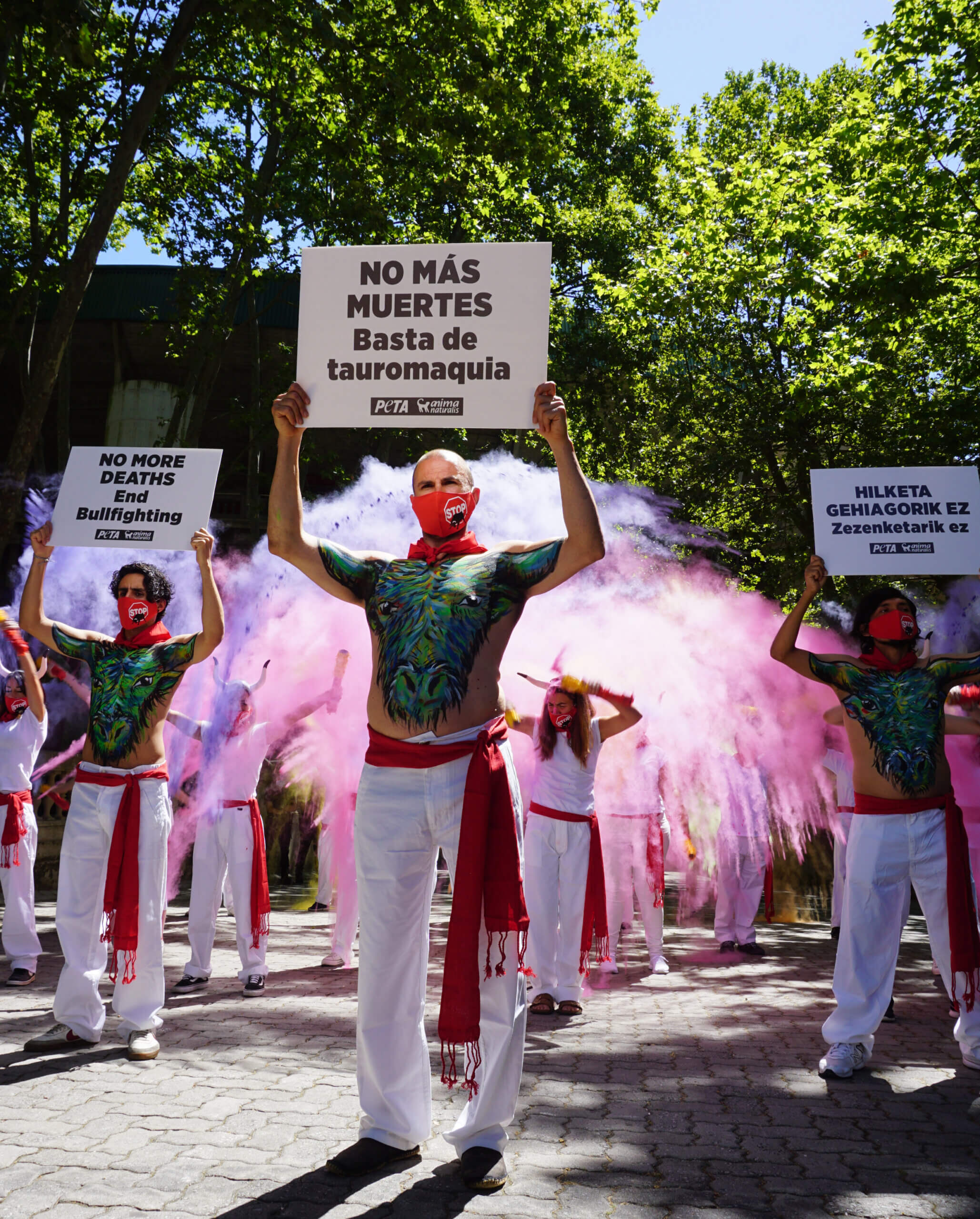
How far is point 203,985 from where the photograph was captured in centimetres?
705

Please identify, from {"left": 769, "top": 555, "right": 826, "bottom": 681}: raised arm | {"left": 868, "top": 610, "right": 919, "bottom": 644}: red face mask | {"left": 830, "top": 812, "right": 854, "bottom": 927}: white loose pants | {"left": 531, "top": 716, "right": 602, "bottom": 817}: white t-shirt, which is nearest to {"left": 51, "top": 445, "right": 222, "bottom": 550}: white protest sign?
{"left": 531, "top": 716, "right": 602, "bottom": 817}: white t-shirt

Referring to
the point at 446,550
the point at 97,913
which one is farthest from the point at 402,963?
the point at 97,913

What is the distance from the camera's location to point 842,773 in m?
8.53

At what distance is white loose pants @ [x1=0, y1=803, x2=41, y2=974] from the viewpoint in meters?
7.07

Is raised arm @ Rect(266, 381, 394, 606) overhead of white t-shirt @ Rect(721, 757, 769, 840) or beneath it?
overhead

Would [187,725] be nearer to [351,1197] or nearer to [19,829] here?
[19,829]

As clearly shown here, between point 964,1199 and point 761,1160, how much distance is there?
0.64 m

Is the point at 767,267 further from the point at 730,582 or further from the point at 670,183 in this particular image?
the point at 670,183

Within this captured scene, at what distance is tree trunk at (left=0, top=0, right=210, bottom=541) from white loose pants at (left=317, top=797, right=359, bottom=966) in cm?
504

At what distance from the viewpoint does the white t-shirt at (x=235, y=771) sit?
24.1 feet

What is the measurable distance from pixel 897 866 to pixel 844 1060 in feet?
2.92

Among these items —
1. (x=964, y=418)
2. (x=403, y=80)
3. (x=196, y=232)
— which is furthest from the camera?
(x=196, y=232)

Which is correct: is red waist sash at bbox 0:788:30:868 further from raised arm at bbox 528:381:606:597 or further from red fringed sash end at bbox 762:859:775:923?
red fringed sash end at bbox 762:859:775:923

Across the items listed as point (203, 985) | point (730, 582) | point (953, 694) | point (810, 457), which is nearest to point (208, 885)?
point (203, 985)
